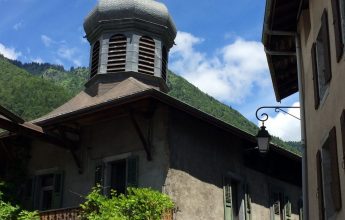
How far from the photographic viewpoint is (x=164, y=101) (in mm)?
15758

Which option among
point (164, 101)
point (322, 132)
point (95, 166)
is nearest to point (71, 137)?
point (95, 166)

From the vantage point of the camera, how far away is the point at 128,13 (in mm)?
21984

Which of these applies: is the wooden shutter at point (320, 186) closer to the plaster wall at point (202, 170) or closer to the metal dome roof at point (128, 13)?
the plaster wall at point (202, 170)

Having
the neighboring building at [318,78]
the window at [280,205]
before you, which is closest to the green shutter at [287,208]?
the window at [280,205]

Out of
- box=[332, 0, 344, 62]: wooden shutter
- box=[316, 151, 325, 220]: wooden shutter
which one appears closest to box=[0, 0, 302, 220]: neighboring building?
box=[316, 151, 325, 220]: wooden shutter

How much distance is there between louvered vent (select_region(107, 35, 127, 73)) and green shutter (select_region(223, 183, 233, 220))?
574cm

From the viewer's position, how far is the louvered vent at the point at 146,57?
21.3m

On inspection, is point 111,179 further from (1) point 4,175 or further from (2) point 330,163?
(2) point 330,163

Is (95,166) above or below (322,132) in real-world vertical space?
above

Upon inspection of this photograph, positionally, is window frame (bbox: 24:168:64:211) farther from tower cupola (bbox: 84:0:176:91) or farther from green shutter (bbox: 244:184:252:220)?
green shutter (bbox: 244:184:252:220)

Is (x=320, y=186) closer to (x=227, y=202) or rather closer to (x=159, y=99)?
(x=159, y=99)

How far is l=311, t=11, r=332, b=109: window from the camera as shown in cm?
1002

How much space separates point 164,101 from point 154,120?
122 cm

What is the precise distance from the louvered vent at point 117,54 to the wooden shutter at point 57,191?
4564 millimetres
